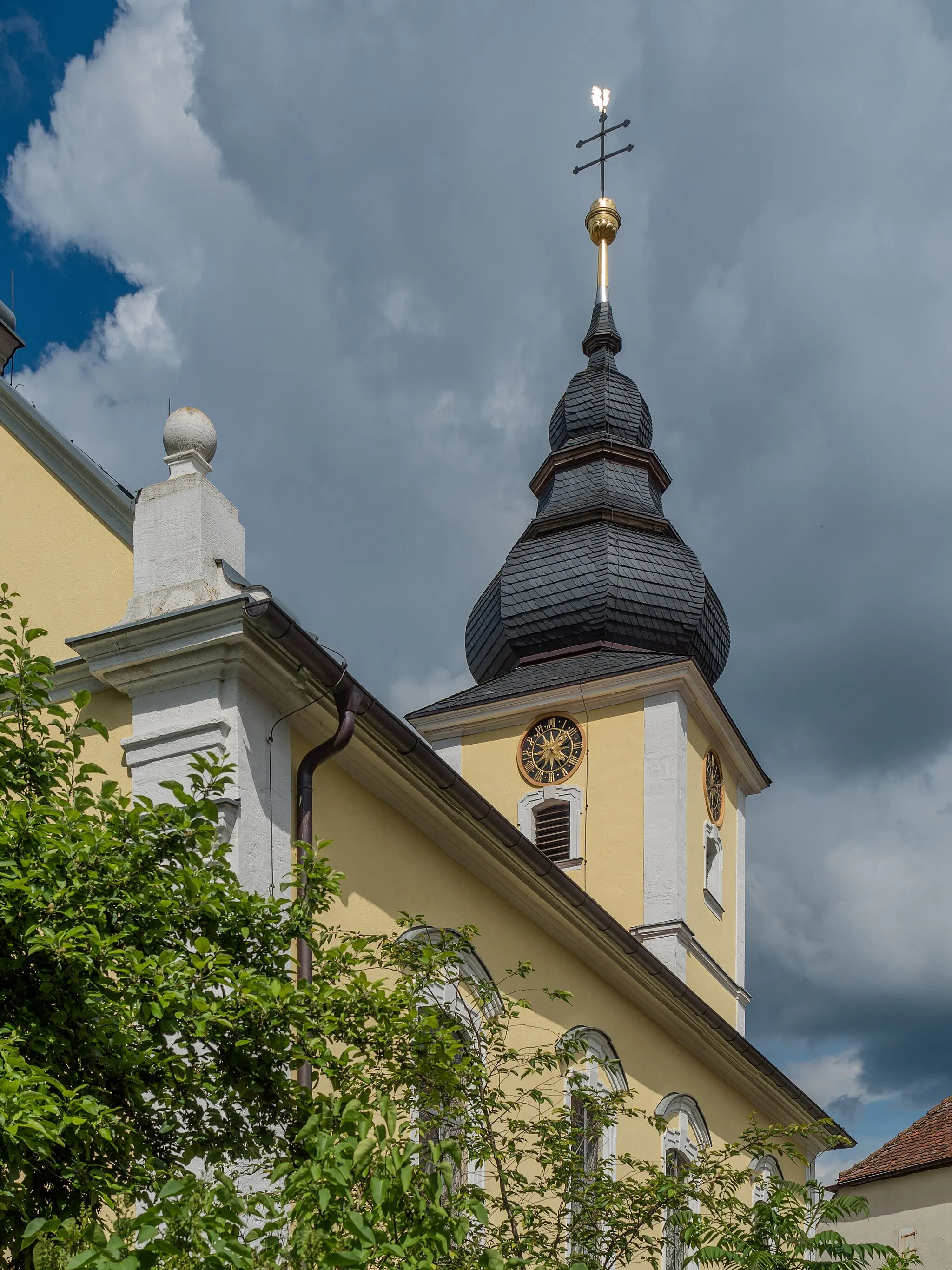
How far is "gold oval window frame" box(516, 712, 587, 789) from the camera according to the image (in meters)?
25.4

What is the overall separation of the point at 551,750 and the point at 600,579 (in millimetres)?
3537

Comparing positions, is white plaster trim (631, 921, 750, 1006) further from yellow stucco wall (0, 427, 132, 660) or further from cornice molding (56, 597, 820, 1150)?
yellow stucco wall (0, 427, 132, 660)

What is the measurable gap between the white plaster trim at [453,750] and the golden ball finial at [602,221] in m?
13.3

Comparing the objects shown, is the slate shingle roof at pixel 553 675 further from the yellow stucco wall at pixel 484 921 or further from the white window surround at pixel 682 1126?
the white window surround at pixel 682 1126

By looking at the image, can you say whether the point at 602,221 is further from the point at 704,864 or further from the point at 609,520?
the point at 704,864

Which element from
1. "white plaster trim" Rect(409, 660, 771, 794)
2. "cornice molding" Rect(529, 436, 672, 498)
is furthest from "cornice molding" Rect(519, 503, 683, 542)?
"white plaster trim" Rect(409, 660, 771, 794)

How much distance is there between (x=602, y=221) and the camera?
35062 millimetres

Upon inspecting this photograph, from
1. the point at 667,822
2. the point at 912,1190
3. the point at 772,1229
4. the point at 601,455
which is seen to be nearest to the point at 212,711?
the point at 772,1229

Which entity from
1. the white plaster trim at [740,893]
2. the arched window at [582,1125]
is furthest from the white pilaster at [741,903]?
the arched window at [582,1125]

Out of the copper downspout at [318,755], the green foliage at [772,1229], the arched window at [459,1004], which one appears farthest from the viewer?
the copper downspout at [318,755]

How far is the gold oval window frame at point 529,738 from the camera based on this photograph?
83.4 ft

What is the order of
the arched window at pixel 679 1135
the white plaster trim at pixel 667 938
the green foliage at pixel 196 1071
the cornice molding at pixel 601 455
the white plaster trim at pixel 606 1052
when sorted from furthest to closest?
the cornice molding at pixel 601 455 → the white plaster trim at pixel 667 938 → the arched window at pixel 679 1135 → the white plaster trim at pixel 606 1052 → the green foliage at pixel 196 1071


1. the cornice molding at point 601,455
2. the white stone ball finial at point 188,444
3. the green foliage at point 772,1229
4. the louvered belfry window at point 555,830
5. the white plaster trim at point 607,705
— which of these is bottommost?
the green foliage at point 772,1229

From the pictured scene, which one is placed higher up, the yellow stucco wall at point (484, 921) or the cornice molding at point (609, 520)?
the cornice molding at point (609, 520)
